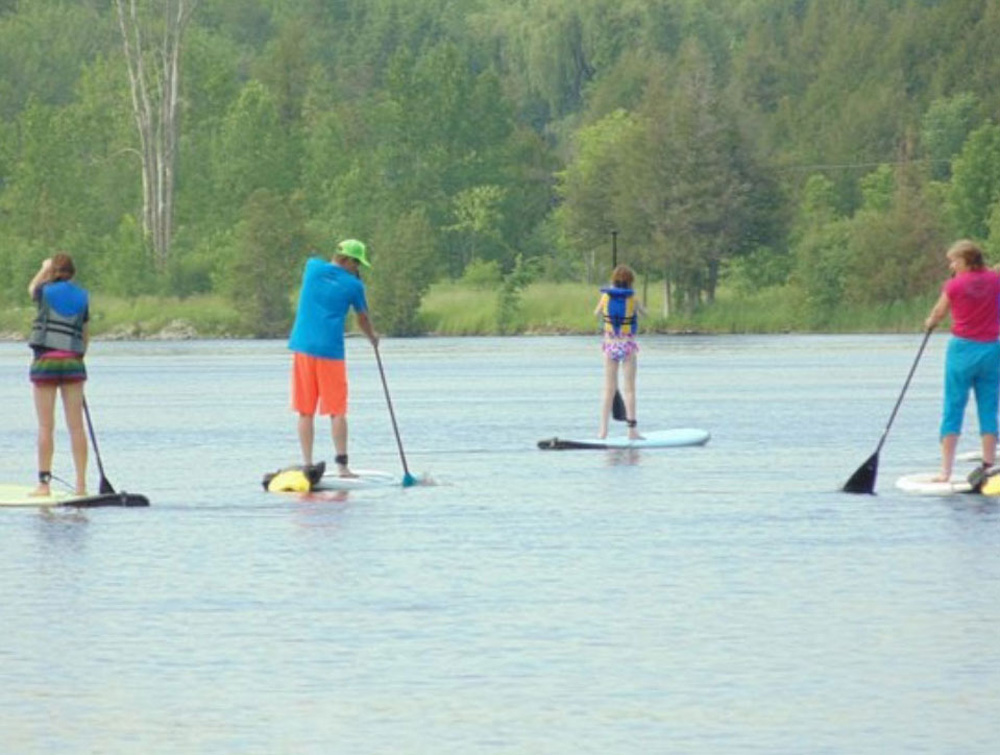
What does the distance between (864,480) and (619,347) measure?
5778 millimetres

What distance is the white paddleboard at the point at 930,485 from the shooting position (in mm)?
20391

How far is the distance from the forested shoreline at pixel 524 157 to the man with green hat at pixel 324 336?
7713cm

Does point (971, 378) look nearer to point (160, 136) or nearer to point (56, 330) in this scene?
point (56, 330)

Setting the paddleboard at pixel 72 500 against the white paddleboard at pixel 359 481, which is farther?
the white paddleboard at pixel 359 481

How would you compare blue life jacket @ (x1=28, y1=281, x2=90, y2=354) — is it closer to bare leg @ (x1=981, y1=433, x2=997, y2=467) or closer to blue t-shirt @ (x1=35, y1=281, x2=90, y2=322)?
blue t-shirt @ (x1=35, y1=281, x2=90, y2=322)

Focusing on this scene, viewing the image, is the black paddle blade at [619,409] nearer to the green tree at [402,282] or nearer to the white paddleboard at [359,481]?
the white paddleboard at [359,481]

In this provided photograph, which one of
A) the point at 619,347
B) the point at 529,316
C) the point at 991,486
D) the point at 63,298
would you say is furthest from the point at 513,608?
the point at 529,316

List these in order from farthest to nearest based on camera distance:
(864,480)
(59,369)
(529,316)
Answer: (529,316), (864,480), (59,369)

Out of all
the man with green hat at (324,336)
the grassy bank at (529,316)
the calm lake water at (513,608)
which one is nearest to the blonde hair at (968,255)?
the calm lake water at (513,608)

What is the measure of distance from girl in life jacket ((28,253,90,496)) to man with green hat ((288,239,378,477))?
2057mm

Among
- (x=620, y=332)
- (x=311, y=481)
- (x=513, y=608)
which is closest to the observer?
(x=513, y=608)

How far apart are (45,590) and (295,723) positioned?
4.64m

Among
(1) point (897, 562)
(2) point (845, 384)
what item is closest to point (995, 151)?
(2) point (845, 384)

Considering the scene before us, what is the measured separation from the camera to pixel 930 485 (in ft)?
67.5
